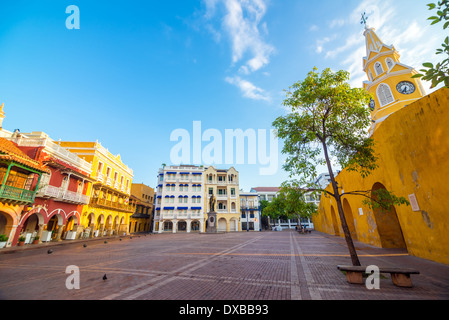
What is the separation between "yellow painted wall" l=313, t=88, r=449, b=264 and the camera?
716cm

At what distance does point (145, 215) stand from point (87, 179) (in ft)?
78.8

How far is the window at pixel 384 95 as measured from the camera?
20.1 m

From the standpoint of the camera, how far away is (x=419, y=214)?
27.5ft

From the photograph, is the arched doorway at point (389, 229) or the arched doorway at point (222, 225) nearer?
the arched doorway at point (389, 229)

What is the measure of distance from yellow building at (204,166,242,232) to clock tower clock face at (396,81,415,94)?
34.2 m

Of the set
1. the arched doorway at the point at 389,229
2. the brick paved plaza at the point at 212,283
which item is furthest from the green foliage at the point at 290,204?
the arched doorway at the point at 389,229

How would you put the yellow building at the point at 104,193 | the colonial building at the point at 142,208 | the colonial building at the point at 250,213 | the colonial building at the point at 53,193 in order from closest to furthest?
1. the colonial building at the point at 53,193
2. the yellow building at the point at 104,193
3. the colonial building at the point at 142,208
4. the colonial building at the point at 250,213

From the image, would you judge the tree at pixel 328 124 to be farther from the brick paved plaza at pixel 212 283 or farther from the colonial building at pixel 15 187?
the colonial building at pixel 15 187

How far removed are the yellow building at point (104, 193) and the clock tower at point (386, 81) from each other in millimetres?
34210

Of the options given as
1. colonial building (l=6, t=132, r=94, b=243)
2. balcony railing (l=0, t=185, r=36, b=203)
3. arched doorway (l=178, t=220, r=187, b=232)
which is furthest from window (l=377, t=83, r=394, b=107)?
arched doorway (l=178, t=220, r=187, b=232)

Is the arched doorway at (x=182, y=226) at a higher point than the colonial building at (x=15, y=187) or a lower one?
lower

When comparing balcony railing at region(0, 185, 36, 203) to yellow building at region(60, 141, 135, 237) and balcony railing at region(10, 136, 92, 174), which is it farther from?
yellow building at region(60, 141, 135, 237)
